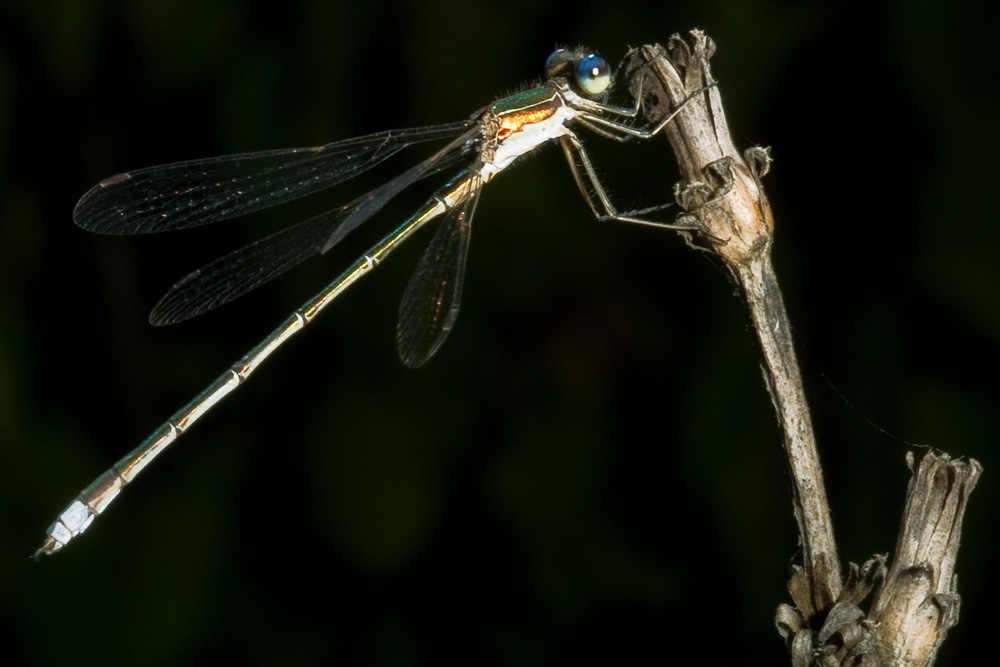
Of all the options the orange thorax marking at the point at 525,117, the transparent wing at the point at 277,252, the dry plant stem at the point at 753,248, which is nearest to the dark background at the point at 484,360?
the transparent wing at the point at 277,252

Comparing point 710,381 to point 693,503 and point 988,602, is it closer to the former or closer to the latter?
point 693,503

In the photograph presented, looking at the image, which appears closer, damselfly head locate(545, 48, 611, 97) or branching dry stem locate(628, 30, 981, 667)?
branching dry stem locate(628, 30, 981, 667)

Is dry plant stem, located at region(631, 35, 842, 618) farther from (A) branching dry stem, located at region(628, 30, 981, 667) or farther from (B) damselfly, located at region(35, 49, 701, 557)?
(B) damselfly, located at region(35, 49, 701, 557)

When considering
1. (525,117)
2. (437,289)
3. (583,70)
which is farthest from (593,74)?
(437,289)

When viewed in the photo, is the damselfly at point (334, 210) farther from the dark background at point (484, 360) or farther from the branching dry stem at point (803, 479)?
the branching dry stem at point (803, 479)

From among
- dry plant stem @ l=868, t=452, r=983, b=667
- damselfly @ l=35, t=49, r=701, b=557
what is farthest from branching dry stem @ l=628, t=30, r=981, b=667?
damselfly @ l=35, t=49, r=701, b=557

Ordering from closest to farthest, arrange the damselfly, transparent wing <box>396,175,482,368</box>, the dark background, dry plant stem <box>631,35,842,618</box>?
dry plant stem <box>631,35,842,618</box>
transparent wing <box>396,175,482,368</box>
the damselfly
the dark background

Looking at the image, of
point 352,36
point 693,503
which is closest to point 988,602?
point 693,503
